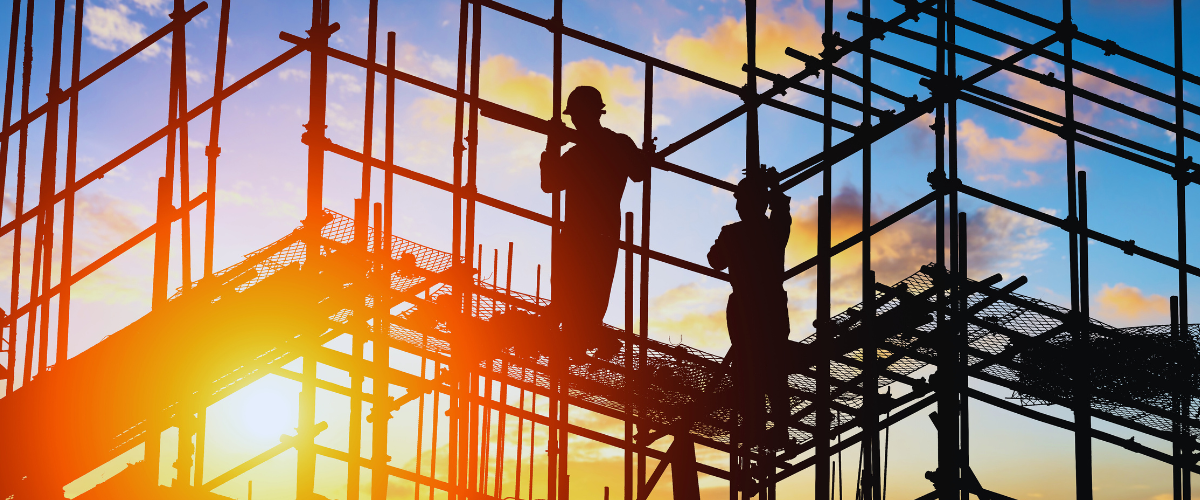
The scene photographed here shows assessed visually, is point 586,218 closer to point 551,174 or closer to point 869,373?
point 551,174

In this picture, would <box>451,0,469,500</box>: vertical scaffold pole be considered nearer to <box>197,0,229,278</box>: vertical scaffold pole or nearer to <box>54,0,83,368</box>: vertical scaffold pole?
<box>197,0,229,278</box>: vertical scaffold pole

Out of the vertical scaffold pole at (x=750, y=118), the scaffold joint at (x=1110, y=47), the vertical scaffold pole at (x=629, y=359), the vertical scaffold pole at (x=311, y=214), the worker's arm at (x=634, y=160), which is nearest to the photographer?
the vertical scaffold pole at (x=311, y=214)

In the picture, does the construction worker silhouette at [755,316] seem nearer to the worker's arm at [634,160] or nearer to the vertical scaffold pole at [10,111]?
the worker's arm at [634,160]

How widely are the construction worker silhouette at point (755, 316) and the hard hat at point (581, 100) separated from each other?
133 cm

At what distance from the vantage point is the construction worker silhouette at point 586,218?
598 cm

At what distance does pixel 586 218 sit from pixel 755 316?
4.73 feet

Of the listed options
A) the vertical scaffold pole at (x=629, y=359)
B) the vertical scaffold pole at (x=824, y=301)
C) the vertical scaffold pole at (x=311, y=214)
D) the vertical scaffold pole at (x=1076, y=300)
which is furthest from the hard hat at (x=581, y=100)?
the vertical scaffold pole at (x=1076, y=300)

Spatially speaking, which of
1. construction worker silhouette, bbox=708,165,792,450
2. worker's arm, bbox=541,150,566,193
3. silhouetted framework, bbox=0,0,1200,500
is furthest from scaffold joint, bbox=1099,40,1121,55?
worker's arm, bbox=541,150,566,193

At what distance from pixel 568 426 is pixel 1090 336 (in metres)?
4.23

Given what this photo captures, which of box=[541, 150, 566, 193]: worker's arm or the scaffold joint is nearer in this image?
box=[541, 150, 566, 193]: worker's arm

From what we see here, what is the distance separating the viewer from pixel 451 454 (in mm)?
8906

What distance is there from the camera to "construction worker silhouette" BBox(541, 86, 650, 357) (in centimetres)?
598

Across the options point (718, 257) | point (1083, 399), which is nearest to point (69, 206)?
point (718, 257)

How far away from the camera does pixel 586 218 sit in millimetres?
6105
